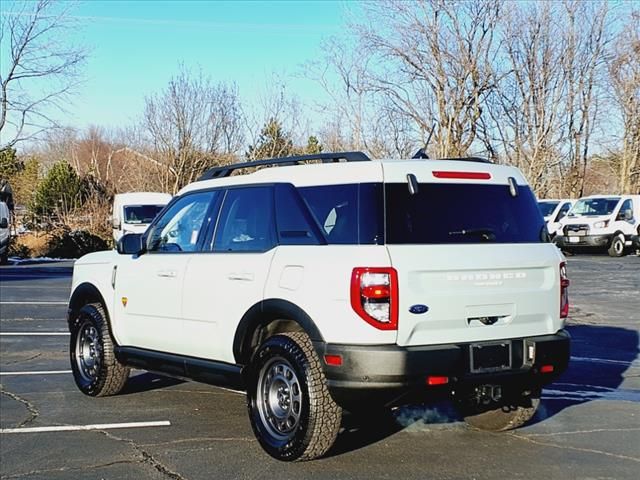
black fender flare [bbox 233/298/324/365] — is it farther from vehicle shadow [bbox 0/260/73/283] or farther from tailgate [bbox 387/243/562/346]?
vehicle shadow [bbox 0/260/73/283]

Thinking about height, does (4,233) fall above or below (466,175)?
below

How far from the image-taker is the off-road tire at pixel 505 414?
621 centimetres

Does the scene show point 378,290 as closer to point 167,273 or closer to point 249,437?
point 249,437

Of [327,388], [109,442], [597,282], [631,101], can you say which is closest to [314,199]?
[327,388]

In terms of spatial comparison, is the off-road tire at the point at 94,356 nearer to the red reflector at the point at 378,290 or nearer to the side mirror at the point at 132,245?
the side mirror at the point at 132,245

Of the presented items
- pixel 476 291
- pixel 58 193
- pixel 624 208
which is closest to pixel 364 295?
pixel 476 291

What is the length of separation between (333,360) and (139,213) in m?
22.6

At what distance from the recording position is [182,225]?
6.91m

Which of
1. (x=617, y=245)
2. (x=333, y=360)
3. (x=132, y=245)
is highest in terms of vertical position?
(x=132, y=245)

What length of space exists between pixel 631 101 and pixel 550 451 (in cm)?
3876

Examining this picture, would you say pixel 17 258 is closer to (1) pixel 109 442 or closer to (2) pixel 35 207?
(2) pixel 35 207

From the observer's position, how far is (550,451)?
585 cm

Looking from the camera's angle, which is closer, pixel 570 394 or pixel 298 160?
pixel 298 160

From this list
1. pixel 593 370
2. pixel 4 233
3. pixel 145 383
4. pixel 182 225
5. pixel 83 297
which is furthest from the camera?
pixel 4 233
